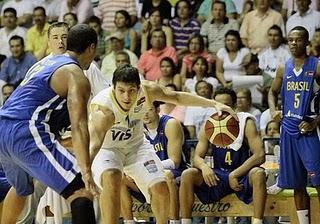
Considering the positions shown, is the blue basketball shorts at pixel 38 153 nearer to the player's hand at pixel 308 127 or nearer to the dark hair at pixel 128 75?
the dark hair at pixel 128 75

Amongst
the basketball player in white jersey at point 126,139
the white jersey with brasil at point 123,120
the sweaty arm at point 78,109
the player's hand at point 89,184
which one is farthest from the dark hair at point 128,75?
the player's hand at point 89,184

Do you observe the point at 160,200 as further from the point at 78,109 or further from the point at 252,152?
the point at 78,109

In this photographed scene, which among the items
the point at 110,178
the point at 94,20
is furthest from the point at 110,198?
the point at 94,20

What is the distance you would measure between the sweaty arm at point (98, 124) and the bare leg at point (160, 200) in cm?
73

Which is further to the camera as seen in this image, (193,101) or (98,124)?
(193,101)

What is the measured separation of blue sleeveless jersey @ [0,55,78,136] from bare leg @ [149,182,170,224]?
76.9 inches

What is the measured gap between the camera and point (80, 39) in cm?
686

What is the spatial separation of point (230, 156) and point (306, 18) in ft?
13.2

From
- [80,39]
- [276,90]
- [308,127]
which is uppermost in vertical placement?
[80,39]

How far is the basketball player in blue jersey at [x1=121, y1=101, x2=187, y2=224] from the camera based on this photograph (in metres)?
9.52

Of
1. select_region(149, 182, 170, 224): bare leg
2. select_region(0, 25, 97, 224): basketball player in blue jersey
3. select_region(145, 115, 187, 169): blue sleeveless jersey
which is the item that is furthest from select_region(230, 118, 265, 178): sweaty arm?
select_region(0, 25, 97, 224): basketball player in blue jersey

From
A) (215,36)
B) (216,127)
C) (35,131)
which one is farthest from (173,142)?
(215,36)

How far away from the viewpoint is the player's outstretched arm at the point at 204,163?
941 centimetres

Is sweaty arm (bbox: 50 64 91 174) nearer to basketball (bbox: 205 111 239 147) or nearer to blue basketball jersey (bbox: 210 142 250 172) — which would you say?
basketball (bbox: 205 111 239 147)
